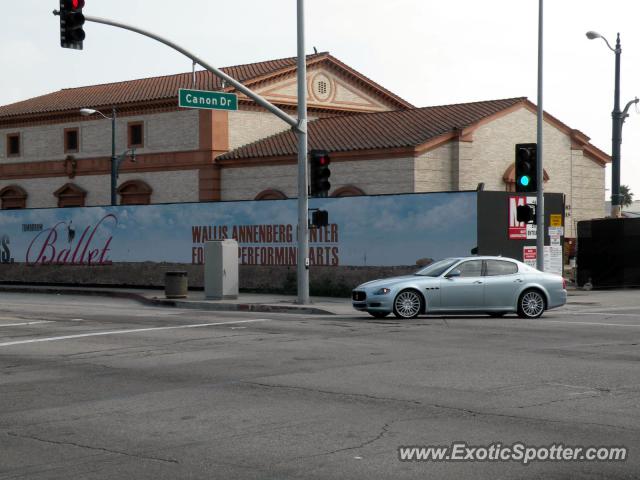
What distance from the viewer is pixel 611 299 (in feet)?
99.5

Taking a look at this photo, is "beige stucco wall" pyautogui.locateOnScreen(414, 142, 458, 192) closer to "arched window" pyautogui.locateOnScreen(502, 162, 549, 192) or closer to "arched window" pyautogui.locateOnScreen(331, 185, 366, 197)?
"arched window" pyautogui.locateOnScreen(331, 185, 366, 197)

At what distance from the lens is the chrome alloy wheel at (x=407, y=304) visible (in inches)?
894

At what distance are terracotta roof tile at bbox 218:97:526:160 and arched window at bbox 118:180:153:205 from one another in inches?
211

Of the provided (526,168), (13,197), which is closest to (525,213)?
(526,168)

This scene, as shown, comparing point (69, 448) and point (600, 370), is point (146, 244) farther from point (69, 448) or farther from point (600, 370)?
point (69, 448)

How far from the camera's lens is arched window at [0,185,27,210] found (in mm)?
61344

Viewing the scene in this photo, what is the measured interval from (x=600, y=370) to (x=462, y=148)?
3516 cm

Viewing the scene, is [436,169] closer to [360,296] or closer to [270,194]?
[270,194]

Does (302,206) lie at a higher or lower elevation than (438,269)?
higher

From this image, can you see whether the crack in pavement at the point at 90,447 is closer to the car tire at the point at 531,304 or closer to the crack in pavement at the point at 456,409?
the crack in pavement at the point at 456,409

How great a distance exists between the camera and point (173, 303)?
29.7 m

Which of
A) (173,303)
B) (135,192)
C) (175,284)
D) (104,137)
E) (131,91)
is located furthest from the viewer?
(131,91)

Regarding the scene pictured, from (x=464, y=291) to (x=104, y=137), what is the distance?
3849 centimetres

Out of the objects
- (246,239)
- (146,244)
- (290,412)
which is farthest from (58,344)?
(146,244)
